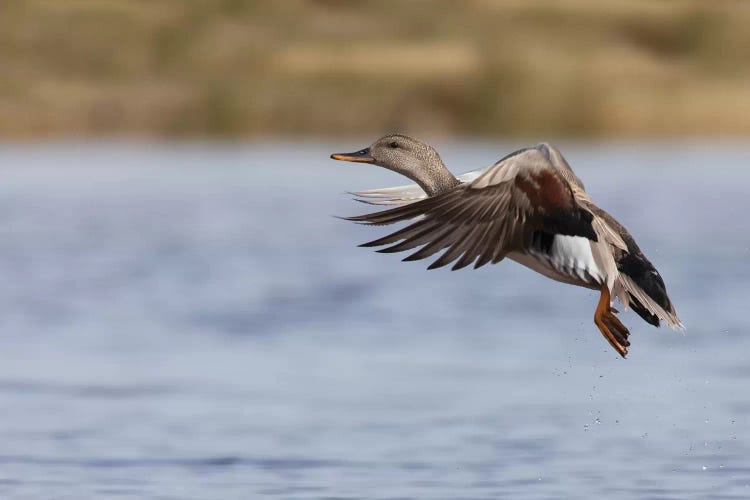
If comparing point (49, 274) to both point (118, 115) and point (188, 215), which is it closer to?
point (188, 215)

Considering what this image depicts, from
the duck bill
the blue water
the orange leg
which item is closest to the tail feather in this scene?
the orange leg

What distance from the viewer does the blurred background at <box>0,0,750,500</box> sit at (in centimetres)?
975

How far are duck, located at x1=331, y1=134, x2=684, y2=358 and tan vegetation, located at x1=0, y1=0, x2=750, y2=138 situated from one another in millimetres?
30774

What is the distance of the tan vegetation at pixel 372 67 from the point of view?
1607 inches

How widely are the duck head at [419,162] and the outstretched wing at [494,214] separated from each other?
43 centimetres

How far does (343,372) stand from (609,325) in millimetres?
4108

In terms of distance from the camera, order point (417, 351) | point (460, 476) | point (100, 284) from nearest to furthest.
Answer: point (460, 476), point (417, 351), point (100, 284)

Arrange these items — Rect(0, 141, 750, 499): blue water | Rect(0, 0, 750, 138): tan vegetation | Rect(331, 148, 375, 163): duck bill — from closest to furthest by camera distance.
→ Rect(331, 148, 375, 163): duck bill < Rect(0, 141, 750, 499): blue water < Rect(0, 0, 750, 138): tan vegetation

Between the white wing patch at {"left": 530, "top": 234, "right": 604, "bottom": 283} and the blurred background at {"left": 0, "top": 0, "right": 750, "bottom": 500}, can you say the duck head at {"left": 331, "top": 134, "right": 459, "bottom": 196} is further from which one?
the blurred background at {"left": 0, "top": 0, "right": 750, "bottom": 500}

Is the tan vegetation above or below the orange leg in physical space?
above

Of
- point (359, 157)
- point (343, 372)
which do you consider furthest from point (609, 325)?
point (343, 372)

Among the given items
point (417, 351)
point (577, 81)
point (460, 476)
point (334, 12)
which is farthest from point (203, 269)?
point (334, 12)

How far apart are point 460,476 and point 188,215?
18.6 meters

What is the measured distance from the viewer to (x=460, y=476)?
9.12 meters
